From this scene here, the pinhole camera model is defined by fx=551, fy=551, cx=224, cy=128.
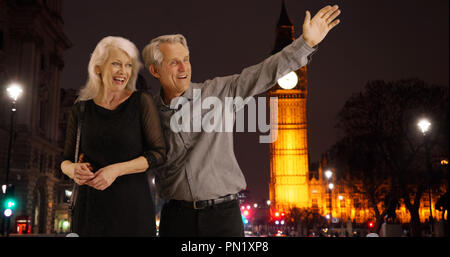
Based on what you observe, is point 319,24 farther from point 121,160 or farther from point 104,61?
point 121,160

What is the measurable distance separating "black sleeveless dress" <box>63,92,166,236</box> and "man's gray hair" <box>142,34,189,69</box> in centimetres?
47

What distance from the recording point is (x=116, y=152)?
440cm

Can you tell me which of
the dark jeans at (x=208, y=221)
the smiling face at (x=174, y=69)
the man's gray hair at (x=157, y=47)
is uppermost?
the man's gray hair at (x=157, y=47)

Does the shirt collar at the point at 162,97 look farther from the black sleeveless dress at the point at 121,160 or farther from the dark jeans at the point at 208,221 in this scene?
the dark jeans at the point at 208,221

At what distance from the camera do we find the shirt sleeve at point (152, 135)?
4395 millimetres

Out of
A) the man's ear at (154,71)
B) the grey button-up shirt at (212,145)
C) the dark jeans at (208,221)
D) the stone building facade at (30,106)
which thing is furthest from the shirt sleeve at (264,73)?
the stone building facade at (30,106)

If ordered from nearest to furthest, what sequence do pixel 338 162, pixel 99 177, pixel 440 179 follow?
pixel 99 177 → pixel 440 179 → pixel 338 162

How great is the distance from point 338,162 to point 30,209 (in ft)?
96.0

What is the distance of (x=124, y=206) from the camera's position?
440 centimetres

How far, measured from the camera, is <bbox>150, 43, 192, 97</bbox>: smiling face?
471cm

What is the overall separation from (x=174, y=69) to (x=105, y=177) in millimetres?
1135

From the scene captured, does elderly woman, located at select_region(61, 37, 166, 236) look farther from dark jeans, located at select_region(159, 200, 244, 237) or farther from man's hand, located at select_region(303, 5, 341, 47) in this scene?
man's hand, located at select_region(303, 5, 341, 47)
